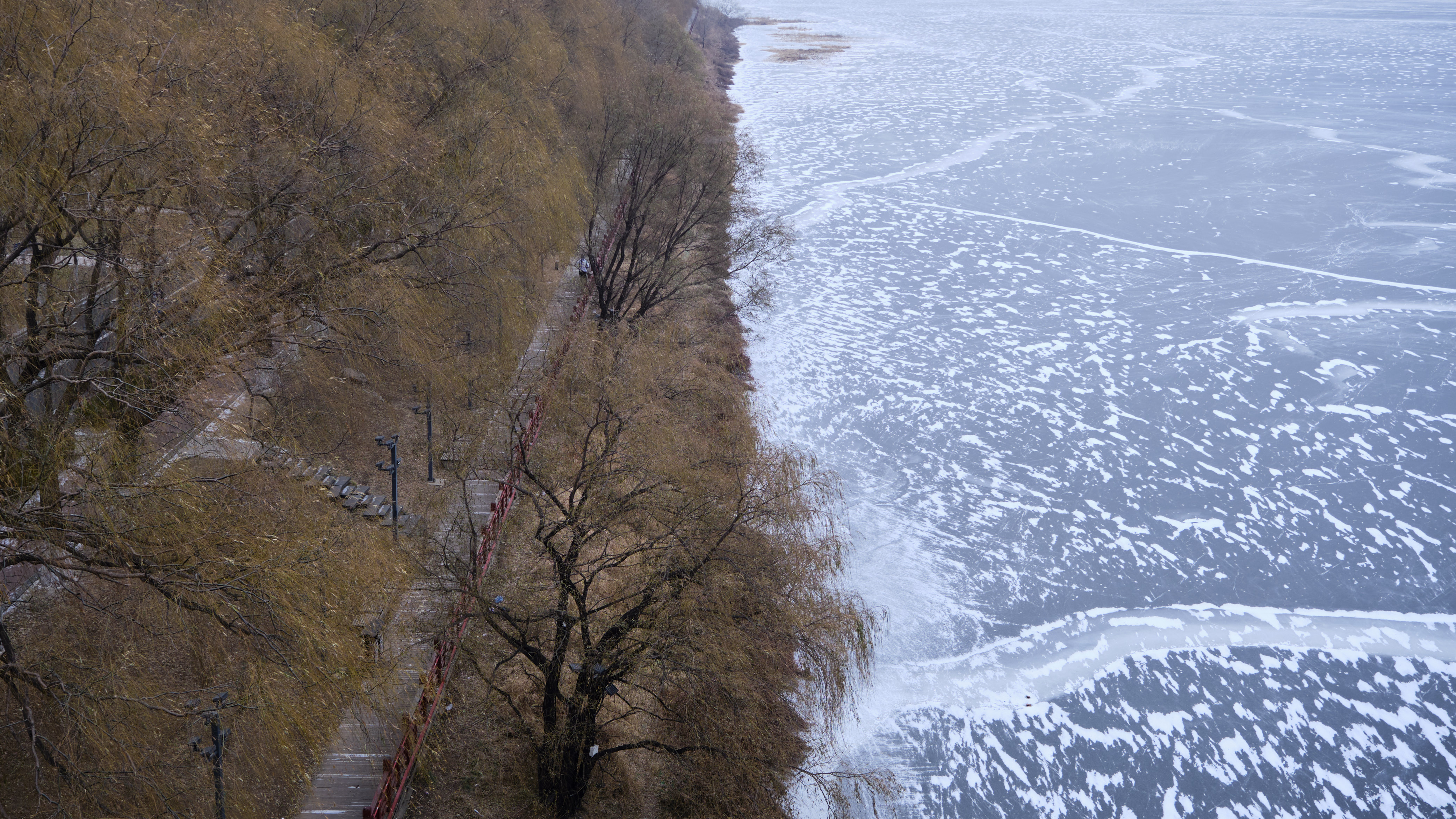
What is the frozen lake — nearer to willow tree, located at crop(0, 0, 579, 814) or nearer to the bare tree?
the bare tree

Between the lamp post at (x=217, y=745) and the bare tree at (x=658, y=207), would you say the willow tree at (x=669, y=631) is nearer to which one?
the lamp post at (x=217, y=745)

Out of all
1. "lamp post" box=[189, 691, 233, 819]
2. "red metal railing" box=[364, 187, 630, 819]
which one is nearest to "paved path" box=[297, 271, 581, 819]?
"red metal railing" box=[364, 187, 630, 819]

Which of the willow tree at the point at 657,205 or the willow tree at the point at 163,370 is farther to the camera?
the willow tree at the point at 657,205

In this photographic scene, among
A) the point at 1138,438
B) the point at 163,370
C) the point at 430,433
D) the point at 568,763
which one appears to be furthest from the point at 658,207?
the point at 163,370

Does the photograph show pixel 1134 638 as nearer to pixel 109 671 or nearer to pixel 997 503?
pixel 997 503

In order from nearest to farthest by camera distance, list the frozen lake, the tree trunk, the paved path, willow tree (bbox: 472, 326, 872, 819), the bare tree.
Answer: the paved path
willow tree (bbox: 472, 326, 872, 819)
the tree trunk
the frozen lake
the bare tree

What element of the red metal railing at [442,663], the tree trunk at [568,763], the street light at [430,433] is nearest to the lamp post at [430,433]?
the street light at [430,433]

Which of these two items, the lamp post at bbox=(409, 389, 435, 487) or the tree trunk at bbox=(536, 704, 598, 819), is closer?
the tree trunk at bbox=(536, 704, 598, 819)
